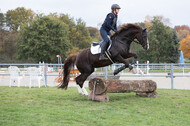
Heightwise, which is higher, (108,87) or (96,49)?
(96,49)

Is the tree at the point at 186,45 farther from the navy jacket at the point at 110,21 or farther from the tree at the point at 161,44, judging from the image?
the navy jacket at the point at 110,21

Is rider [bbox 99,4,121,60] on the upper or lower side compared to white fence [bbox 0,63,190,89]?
upper

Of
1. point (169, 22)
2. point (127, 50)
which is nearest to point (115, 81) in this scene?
point (127, 50)

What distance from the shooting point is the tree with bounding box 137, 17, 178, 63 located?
125 feet

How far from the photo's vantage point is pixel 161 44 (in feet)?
126

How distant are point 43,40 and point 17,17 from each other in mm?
14997

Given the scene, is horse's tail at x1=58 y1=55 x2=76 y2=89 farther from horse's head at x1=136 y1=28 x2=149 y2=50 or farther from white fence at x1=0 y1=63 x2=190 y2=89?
white fence at x1=0 y1=63 x2=190 y2=89

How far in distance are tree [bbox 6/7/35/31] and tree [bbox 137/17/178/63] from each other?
93.9 ft

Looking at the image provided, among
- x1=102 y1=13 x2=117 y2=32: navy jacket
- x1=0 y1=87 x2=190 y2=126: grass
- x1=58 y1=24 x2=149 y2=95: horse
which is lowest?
x1=0 y1=87 x2=190 y2=126: grass

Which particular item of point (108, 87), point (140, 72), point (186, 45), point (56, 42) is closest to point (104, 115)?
point (108, 87)

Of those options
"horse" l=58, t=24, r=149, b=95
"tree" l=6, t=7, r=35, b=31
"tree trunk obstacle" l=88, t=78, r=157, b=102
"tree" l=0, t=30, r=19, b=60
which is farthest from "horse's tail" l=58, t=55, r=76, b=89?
"tree" l=6, t=7, r=35, b=31

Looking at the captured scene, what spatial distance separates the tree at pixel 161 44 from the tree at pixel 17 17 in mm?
28612

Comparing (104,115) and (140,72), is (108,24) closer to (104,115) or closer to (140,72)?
(104,115)

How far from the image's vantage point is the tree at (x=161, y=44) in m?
38.1
